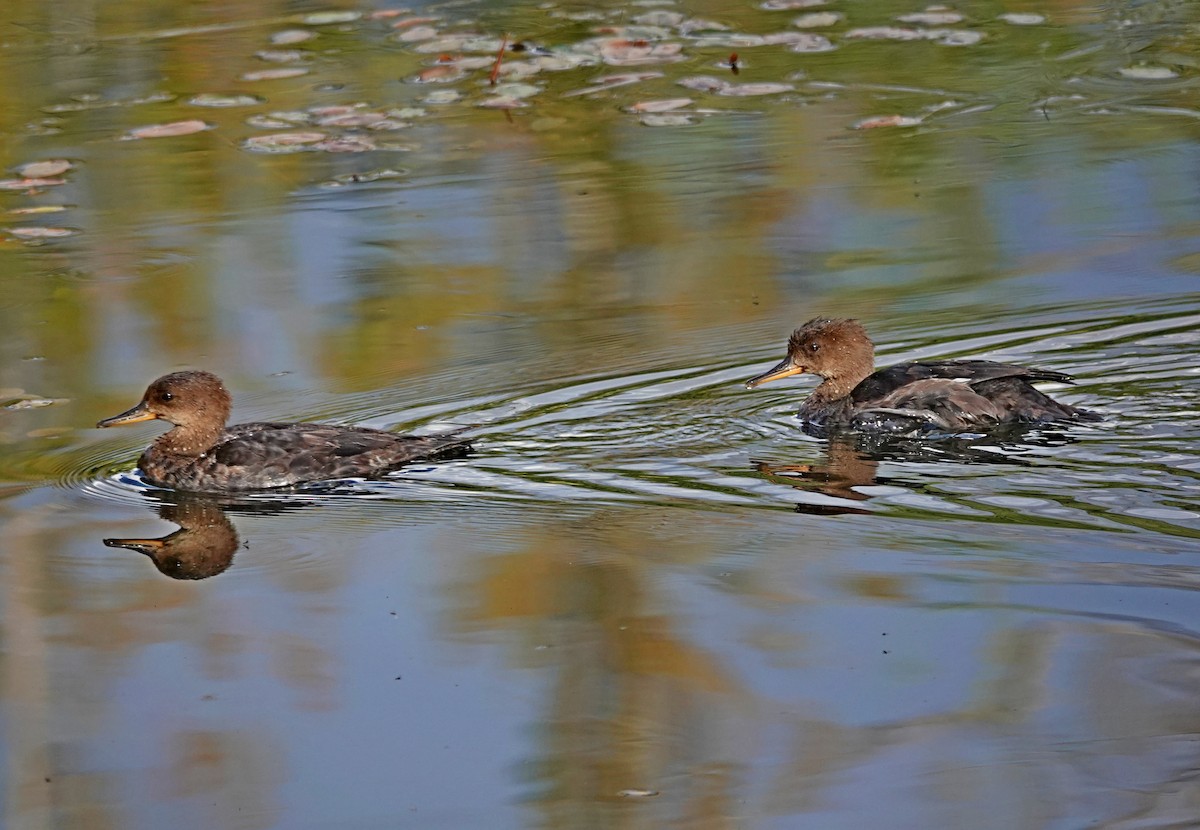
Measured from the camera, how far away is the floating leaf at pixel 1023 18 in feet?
52.6

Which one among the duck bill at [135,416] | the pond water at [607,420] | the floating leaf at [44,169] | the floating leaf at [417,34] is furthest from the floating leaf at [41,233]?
the floating leaf at [417,34]

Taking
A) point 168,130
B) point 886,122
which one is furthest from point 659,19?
point 168,130

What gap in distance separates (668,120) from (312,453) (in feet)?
21.6

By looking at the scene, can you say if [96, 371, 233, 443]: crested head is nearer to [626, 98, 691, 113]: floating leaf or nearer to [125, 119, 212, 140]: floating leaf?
[125, 119, 212, 140]: floating leaf

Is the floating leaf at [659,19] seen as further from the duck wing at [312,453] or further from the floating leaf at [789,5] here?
the duck wing at [312,453]

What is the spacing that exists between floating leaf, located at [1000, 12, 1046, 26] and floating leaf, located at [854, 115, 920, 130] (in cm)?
309

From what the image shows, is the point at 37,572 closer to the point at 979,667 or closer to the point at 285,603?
the point at 285,603

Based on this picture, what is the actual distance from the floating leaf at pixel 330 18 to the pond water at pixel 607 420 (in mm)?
59

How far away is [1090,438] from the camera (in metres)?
7.75

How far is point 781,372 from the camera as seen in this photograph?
8773 millimetres

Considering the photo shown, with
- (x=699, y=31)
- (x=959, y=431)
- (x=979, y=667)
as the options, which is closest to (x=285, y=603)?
(x=979, y=667)

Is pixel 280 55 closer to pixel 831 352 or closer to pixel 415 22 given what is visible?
pixel 415 22

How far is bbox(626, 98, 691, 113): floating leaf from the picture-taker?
46.1ft

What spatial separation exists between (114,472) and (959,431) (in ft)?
12.1
